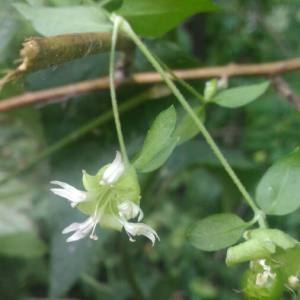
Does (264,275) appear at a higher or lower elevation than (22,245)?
higher

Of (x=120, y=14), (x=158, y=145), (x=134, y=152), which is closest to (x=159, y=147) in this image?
(x=158, y=145)

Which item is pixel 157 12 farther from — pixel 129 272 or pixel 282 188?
pixel 129 272

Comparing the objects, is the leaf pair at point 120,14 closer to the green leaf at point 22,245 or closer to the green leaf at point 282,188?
the green leaf at point 282,188

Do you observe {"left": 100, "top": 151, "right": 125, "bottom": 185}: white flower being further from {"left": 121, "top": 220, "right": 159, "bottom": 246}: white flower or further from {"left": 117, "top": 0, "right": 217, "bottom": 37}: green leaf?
{"left": 117, "top": 0, "right": 217, "bottom": 37}: green leaf

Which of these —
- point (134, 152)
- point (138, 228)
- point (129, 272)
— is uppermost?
point (138, 228)

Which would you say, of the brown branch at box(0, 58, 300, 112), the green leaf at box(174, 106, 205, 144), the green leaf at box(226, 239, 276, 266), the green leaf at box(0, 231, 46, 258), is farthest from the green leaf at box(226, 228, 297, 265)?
the green leaf at box(0, 231, 46, 258)

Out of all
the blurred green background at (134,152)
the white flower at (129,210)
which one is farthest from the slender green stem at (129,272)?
the white flower at (129,210)
